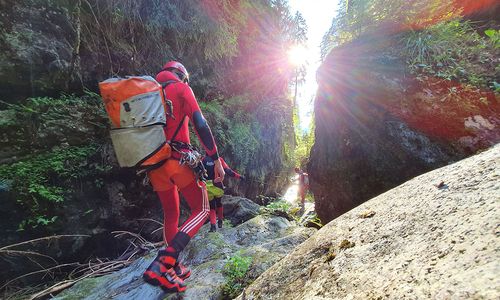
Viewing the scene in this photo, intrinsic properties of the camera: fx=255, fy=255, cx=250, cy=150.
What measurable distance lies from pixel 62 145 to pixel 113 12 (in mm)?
3037

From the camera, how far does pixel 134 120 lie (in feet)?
9.77

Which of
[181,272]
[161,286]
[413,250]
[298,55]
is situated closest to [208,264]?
[181,272]

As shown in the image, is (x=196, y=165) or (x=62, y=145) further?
(x=62, y=145)

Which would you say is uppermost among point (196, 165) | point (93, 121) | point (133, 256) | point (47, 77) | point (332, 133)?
point (47, 77)

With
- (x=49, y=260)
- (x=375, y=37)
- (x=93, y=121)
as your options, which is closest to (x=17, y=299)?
(x=49, y=260)

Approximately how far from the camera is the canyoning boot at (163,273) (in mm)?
2796

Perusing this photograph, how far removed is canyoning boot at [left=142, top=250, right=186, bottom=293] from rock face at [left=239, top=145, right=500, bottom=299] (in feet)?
3.98

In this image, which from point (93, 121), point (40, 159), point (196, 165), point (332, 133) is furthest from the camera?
point (93, 121)

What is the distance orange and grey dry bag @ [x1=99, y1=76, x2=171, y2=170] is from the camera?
2.97 m

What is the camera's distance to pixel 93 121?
5.18 meters

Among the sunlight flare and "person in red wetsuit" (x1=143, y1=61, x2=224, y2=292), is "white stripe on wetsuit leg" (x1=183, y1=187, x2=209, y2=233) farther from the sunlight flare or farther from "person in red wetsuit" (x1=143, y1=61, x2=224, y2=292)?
the sunlight flare

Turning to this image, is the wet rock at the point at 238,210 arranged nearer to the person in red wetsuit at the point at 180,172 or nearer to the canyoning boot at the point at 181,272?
the canyoning boot at the point at 181,272

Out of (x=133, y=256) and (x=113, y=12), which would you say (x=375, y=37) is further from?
(x=133, y=256)

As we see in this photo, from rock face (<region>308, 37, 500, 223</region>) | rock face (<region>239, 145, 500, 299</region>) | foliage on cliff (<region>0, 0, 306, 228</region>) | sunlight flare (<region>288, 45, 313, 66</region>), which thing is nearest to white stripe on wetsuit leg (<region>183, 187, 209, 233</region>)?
rock face (<region>239, 145, 500, 299</region>)
